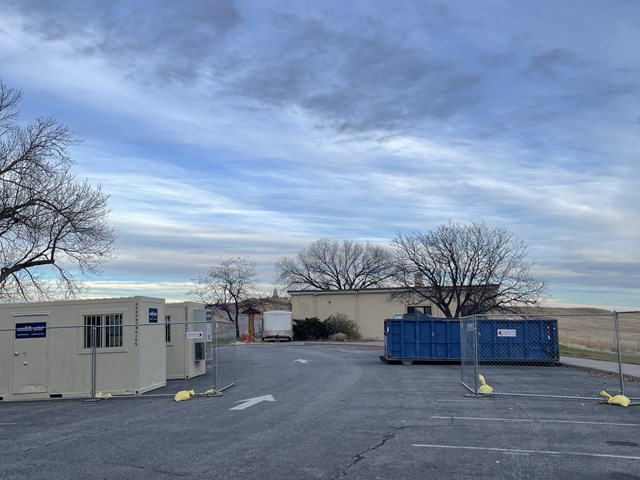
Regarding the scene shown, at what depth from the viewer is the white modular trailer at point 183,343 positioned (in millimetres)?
21406

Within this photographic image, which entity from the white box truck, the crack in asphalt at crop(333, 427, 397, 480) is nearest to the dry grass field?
the white box truck

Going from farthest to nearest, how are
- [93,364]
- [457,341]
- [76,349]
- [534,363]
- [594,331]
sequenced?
[594,331] → [457,341] → [534,363] → [76,349] → [93,364]

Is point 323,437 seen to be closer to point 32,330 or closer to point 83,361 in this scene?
point 83,361

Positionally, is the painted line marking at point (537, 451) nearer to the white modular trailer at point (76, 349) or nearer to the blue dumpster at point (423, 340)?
the white modular trailer at point (76, 349)

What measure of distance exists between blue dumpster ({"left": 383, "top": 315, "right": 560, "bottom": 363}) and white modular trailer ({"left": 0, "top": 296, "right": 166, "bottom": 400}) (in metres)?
12.2

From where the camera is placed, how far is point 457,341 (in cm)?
2727

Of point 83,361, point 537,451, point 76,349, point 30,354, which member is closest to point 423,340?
point 83,361

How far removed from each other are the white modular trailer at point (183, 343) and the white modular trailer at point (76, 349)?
125 inches

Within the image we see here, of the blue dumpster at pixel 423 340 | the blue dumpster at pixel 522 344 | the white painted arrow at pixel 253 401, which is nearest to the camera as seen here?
the white painted arrow at pixel 253 401

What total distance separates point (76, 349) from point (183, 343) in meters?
4.41

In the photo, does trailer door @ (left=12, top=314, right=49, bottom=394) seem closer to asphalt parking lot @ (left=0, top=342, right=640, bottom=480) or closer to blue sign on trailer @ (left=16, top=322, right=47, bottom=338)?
blue sign on trailer @ (left=16, top=322, right=47, bottom=338)

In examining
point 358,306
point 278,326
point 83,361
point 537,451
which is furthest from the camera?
point 358,306

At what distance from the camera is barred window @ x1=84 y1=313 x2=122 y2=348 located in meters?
17.5

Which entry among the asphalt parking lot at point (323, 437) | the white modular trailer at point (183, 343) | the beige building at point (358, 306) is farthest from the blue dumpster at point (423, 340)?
the beige building at point (358, 306)
